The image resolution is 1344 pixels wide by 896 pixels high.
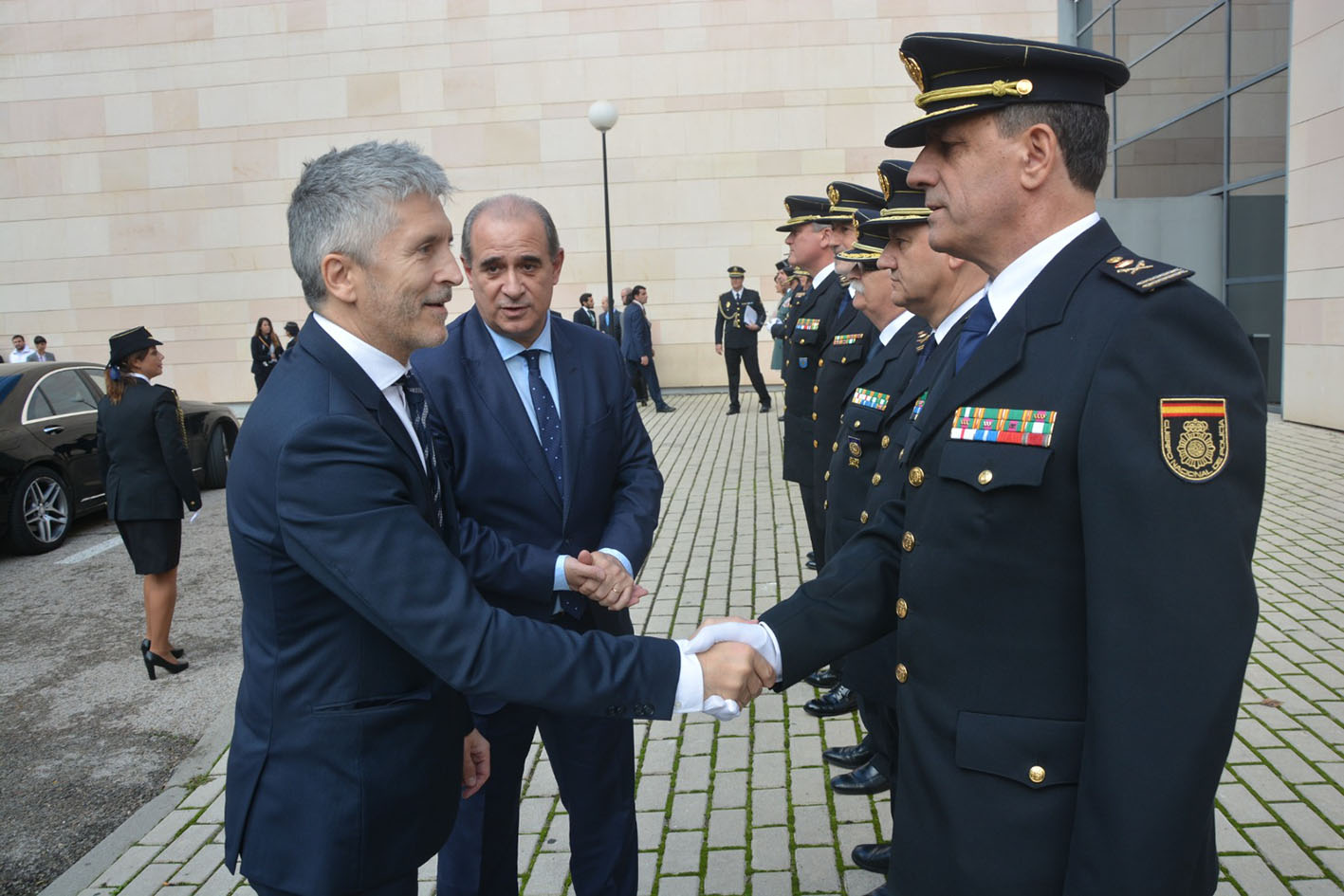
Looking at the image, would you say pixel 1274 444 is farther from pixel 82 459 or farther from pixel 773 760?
pixel 82 459

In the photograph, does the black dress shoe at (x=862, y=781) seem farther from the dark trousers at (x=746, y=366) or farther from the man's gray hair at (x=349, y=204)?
the dark trousers at (x=746, y=366)

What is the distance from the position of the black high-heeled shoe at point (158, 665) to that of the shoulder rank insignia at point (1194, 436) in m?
5.55

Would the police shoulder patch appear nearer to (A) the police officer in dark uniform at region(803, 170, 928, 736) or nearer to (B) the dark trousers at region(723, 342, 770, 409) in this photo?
(A) the police officer in dark uniform at region(803, 170, 928, 736)

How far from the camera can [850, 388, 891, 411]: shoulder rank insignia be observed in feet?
12.1

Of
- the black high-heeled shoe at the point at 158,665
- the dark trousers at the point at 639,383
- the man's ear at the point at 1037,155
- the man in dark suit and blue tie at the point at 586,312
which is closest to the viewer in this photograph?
the man's ear at the point at 1037,155

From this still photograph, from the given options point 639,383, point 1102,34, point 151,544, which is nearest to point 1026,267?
point 151,544

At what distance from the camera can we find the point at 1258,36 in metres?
12.2

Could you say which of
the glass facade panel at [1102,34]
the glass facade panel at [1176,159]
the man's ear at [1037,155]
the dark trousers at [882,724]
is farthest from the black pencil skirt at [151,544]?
the glass facade panel at [1102,34]

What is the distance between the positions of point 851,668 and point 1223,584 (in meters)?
1.66

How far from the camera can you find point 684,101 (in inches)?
790

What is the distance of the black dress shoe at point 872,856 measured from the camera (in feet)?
10.7

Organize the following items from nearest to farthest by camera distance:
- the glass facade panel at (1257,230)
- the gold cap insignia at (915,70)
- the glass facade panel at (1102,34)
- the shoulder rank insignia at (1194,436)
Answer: the shoulder rank insignia at (1194,436) → the gold cap insignia at (915,70) → the glass facade panel at (1257,230) → the glass facade panel at (1102,34)

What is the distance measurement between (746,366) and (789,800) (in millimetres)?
12051

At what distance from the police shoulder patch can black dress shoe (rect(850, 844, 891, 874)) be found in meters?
2.17
